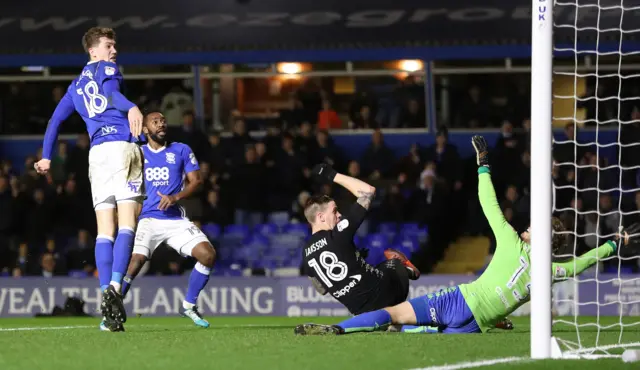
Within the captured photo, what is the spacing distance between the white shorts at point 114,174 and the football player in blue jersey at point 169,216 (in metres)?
1.12

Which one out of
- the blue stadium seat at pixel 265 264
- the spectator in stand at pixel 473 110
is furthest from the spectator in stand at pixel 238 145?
the spectator in stand at pixel 473 110

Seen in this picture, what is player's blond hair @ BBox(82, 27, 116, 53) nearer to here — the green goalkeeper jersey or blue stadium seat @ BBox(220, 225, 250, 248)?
the green goalkeeper jersey

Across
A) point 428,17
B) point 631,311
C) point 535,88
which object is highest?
point 428,17

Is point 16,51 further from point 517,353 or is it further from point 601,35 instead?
point 517,353

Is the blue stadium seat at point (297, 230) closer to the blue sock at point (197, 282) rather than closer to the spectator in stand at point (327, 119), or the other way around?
the spectator in stand at point (327, 119)

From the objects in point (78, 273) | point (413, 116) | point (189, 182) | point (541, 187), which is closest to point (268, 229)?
point (78, 273)

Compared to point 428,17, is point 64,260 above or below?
below

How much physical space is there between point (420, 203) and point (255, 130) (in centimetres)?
435

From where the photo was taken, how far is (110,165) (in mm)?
9227

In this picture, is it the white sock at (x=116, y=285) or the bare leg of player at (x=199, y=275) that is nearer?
the white sock at (x=116, y=285)

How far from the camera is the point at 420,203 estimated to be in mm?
19109

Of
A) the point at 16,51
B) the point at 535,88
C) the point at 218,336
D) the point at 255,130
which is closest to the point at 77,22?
the point at 16,51

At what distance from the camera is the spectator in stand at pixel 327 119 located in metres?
21.8

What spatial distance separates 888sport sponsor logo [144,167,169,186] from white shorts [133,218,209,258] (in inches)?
19.9
